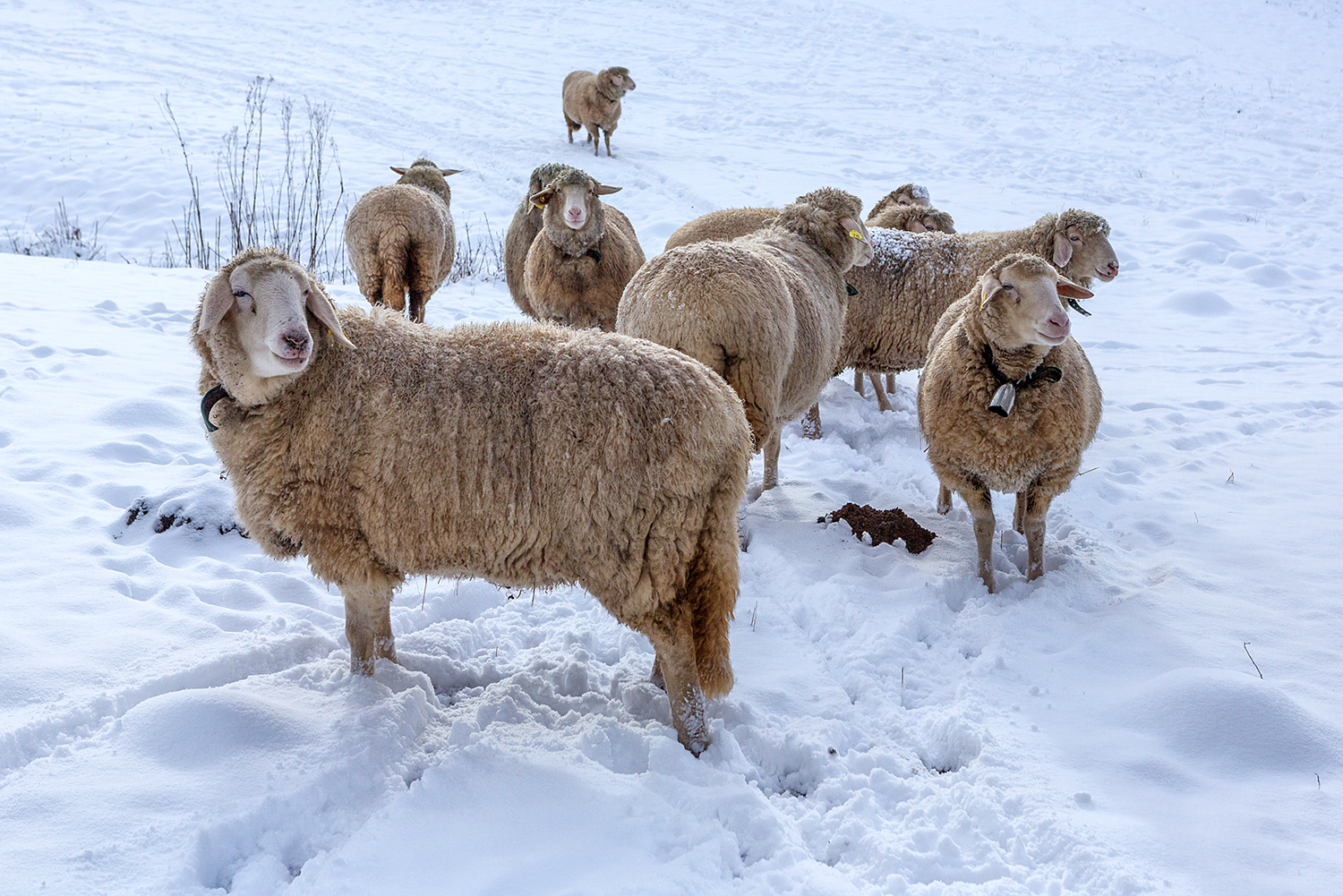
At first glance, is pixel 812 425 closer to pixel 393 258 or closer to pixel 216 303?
pixel 393 258

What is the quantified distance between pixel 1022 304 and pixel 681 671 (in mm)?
2354

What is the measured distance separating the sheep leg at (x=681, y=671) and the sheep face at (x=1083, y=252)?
4.43 metres

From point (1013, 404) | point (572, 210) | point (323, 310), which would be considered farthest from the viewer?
point (572, 210)

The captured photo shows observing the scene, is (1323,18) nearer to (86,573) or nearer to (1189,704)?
(1189,704)

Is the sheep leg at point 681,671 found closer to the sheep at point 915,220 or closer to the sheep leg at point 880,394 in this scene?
the sheep leg at point 880,394

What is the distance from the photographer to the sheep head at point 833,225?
574cm

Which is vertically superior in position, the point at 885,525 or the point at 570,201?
the point at 570,201

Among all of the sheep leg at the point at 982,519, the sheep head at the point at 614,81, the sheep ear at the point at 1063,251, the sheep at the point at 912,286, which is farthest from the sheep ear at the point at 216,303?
the sheep head at the point at 614,81

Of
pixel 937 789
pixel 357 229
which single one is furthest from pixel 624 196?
pixel 937 789

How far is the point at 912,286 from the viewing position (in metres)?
6.60

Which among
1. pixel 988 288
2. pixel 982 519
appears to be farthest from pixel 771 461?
pixel 988 288

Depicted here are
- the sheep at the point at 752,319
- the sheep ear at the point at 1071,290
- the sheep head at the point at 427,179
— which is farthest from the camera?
the sheep head at the point at 427,179

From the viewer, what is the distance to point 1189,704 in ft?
11.0

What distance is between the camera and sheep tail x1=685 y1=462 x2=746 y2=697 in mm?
3057
